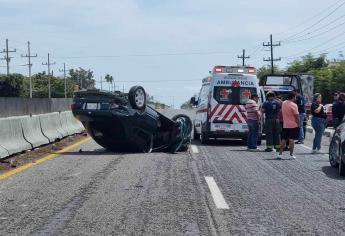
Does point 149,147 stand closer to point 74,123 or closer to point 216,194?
point 216,194

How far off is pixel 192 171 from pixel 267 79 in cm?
1569

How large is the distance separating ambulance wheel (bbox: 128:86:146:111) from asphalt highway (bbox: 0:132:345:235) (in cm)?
171

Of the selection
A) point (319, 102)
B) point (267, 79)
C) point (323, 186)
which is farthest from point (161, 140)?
point (267, 79)

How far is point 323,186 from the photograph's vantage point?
1006 centimetres

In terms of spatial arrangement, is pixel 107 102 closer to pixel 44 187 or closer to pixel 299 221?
pixel 44 187

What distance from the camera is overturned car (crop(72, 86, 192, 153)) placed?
14.6 metres

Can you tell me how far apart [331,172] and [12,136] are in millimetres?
7112

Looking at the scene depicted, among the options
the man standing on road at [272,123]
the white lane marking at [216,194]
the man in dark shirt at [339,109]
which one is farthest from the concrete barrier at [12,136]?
the man in dark shirt at [339,109]

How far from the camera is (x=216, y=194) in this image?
8.90m

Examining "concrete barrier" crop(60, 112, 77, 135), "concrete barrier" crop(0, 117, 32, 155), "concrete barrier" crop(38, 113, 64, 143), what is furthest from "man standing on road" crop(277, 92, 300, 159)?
"concrete barrier" crop(60, 112, 77, 135)

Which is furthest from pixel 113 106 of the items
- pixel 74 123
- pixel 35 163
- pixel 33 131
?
pixel 74 123

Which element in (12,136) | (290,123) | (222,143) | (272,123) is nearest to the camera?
(12,136)

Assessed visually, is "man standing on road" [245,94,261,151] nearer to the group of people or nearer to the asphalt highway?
the group of people

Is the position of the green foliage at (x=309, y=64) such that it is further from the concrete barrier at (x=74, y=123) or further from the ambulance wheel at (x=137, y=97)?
the ambulance wheel at (x=137, y=97)
